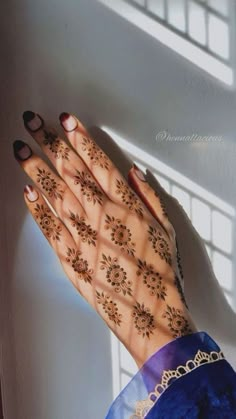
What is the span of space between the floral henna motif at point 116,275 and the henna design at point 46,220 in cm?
10

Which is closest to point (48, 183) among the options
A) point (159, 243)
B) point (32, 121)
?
point (32, 121)

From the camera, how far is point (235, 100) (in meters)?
0.83

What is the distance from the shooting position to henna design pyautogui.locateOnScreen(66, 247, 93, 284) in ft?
2.70

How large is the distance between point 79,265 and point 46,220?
97 millimetres

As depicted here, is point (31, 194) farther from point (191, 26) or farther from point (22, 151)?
point (191, 26)

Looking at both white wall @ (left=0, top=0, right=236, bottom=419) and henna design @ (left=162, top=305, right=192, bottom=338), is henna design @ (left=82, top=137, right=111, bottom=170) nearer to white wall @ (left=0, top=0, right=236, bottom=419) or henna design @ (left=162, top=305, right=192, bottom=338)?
white wall @ (left=0, top=0, right=236, bottom=419)

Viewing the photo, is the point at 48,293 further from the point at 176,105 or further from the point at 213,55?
the point at 213,55

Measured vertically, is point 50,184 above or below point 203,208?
above

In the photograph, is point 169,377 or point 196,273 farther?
point 196,273

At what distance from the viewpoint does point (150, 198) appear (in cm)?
84

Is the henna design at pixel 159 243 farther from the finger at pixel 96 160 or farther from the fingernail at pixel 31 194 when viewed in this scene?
the fingernail at pixel 31 194

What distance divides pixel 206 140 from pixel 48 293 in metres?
0.40

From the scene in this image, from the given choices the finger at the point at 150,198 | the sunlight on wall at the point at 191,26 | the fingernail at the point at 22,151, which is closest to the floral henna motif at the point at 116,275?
the finger at the point at 150,198

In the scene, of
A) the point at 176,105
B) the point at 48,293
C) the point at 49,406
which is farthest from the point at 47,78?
the point at 49,406
